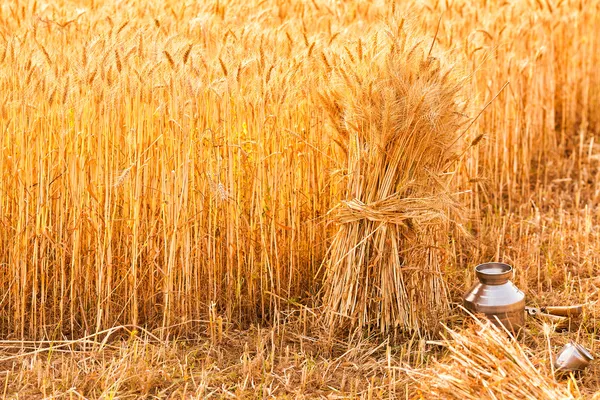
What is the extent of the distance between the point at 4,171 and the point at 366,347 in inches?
63.9

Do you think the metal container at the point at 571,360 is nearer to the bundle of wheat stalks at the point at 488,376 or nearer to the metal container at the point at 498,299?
the bundle of wheat stalks at the point at 488,376

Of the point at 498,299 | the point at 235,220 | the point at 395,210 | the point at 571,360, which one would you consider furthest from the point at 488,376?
the point at 235,220

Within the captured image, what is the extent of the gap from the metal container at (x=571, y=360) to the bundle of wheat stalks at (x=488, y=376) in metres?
0.13

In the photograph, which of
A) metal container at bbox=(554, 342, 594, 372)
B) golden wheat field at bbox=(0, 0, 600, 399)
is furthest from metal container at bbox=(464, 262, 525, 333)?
metal container at bbox=(554, 342, 594, 372)

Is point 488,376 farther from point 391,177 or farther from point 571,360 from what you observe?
point 391,177

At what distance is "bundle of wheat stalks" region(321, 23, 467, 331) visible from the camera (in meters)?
3.17

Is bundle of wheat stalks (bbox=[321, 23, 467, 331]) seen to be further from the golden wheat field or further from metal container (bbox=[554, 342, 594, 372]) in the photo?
metal container (bbox=[554, 342, 594, 372])

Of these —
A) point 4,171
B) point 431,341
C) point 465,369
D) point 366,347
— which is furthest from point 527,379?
point 4,171

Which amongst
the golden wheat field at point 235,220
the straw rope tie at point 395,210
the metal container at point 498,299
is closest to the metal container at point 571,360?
the golden wheat field at point 235,220

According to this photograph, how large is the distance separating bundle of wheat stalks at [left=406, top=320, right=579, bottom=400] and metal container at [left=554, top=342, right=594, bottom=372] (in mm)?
134

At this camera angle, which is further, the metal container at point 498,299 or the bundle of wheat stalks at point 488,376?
the metal container at point 498,299

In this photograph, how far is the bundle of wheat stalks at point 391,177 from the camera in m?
3.17

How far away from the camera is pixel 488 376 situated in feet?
8.84

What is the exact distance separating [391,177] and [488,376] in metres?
0.89
